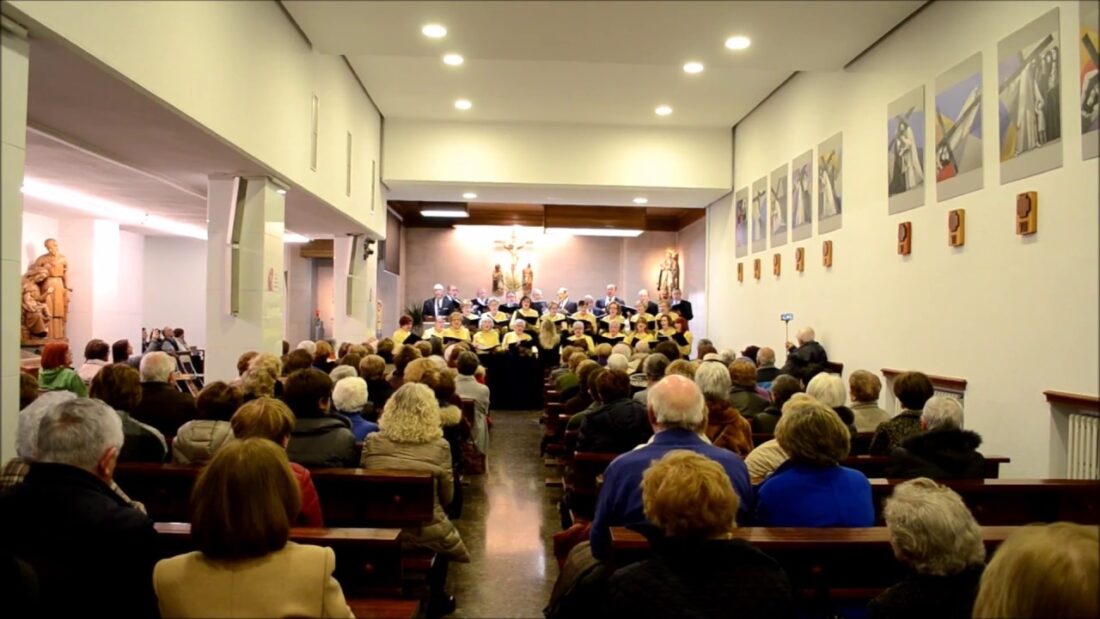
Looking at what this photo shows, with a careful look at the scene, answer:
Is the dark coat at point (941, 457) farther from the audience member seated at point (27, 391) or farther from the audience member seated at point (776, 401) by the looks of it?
the audience member seated at point (27, 391)

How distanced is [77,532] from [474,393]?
5.20 meters

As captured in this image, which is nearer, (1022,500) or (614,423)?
(1022,500)

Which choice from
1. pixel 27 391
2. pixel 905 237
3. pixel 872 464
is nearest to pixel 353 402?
pixel 27 391

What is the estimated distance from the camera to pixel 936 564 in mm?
1896

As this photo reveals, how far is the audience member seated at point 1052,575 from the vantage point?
99 centimetres

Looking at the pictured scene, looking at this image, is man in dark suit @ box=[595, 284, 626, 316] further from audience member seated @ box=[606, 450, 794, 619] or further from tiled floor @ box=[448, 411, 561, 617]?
audience member seated @ box=[606, 450, 794, 619]

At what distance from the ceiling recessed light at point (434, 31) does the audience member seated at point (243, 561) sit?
22.7 ft

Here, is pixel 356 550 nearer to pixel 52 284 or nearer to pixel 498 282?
pixel 52 284

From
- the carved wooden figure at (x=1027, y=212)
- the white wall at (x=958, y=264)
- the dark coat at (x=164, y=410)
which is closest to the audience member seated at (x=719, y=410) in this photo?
the white wall at (x=958, y=264)

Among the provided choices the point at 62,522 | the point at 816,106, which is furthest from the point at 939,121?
the point at 62,522

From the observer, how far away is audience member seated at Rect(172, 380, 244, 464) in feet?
12.2

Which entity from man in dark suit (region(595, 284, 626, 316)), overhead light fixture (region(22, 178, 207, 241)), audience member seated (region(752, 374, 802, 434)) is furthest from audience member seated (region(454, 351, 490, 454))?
man in dark suit (region(595, 284, 626, 316))

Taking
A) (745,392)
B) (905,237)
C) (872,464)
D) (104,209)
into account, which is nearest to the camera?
(872,464)

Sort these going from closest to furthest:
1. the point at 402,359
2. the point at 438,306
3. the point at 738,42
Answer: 1. the point at 402,359
2. the point at 738,42
3. the point at 438,306
